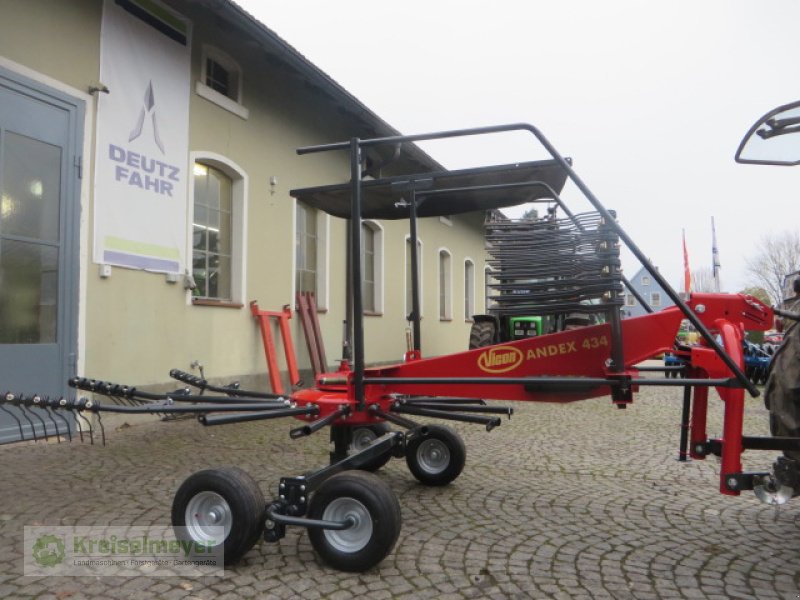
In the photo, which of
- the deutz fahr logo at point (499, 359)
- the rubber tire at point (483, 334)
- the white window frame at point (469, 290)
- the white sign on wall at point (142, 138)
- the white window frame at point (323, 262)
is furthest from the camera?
the white window frame at point (469, 290)

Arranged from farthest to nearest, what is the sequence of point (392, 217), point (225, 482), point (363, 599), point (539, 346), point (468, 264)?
point (468, 264)
point (392, 217)
point (539, 346)
point (225, 482)
point (363, 599)

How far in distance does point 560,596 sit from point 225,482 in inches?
63.8

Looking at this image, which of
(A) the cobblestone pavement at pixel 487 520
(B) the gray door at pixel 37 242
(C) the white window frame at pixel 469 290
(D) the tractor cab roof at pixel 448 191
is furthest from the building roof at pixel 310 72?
(C) the white window frame at pixel 469 290

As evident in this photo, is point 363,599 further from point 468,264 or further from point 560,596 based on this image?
point 468,264

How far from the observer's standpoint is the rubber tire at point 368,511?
284cm

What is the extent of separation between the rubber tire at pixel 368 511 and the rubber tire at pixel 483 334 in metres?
7.13

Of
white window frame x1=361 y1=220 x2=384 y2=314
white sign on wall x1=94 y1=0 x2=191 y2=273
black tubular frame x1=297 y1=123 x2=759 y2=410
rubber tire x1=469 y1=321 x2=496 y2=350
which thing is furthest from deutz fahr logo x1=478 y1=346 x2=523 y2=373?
white window frame x1=361 y1=220 x2=384 y2=314

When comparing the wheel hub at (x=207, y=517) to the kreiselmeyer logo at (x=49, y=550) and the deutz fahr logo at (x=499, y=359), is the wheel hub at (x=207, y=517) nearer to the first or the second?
Answer: the kreiselmeyer logo at (x=49, y=550)

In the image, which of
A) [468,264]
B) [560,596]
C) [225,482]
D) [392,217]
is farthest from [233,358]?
[468,264]

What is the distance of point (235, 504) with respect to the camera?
2898mm

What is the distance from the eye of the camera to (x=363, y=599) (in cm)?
268

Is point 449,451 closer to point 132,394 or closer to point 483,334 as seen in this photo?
point 132,394

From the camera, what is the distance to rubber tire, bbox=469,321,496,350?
394 inches

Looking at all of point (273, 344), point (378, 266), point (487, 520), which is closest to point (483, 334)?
point (378, 266)
